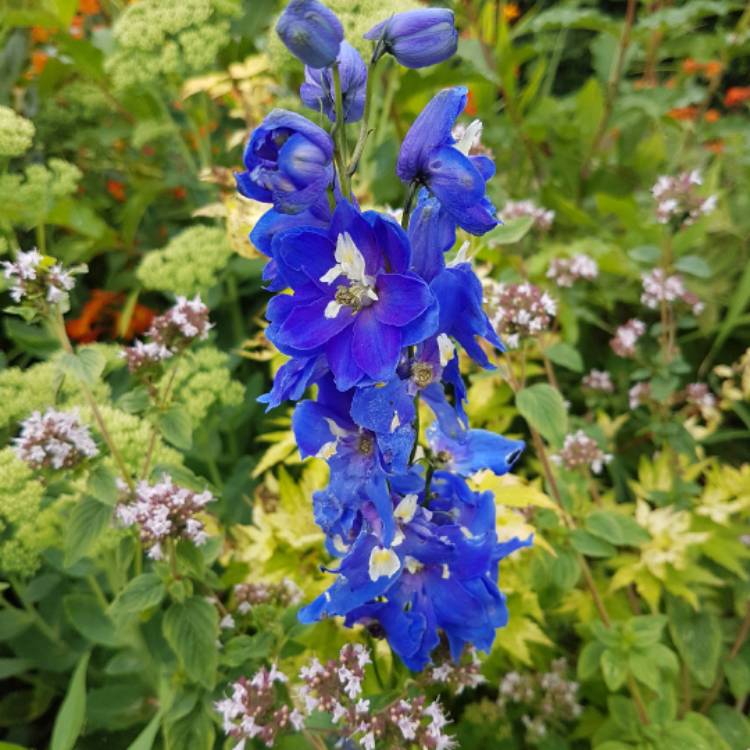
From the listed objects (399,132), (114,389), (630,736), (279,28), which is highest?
(279,28)

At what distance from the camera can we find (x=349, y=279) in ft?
2.35

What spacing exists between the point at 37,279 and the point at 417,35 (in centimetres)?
59

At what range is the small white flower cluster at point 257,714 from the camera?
0.89 metres

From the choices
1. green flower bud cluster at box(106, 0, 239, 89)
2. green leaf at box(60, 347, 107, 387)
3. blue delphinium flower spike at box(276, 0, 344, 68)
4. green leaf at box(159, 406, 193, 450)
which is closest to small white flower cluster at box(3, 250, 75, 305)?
green leaf at box(60, 347, 107, 387)

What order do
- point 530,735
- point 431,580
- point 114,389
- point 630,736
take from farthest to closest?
point 114,389 < point 530,735 < point 630,736 < point 431,580

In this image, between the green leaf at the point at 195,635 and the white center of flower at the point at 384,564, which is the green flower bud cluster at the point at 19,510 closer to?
the green leaf at the point at 195,635

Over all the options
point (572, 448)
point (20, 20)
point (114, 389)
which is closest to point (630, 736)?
point (572, 448)

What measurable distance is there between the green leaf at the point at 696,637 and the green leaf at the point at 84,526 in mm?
1034

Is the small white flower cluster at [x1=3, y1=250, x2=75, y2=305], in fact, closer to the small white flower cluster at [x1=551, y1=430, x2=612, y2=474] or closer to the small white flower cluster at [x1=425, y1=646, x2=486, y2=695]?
the small white flower cluster at [x1=425, y1=646, x2=486, y2=695]

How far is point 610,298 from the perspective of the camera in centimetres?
197

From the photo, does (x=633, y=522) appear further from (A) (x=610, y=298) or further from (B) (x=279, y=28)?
(B) (x=279, y=28)

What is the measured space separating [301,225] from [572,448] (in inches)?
30.9

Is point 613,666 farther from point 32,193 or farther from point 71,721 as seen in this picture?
point 32,193

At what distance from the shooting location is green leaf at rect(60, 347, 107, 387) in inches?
39.0
